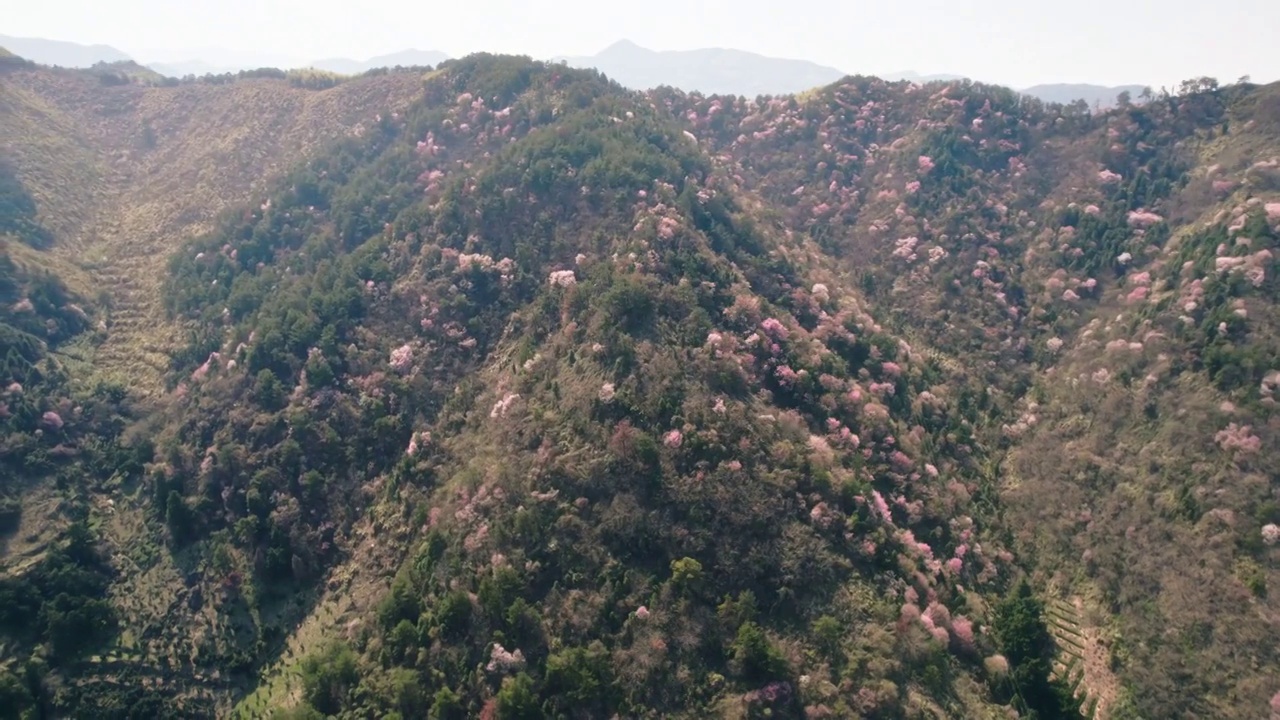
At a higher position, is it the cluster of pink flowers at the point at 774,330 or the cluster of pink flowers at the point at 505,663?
the cluster of pink flowers at the point at 774,330

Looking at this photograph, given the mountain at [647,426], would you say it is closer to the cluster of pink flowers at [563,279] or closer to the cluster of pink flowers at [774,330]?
the cluster of pink flowers at [563,279]

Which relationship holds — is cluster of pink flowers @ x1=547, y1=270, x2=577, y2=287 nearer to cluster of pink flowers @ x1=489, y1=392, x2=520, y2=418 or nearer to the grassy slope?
cluster of pink flowers @ x1=489, y1=392, x2=520, y2=418

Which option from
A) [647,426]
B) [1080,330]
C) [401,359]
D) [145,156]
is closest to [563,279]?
[401,359]

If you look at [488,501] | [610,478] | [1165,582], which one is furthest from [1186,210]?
[488,501]

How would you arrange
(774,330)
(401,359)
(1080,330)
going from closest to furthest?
(774,330)
(401,359)
(1080,330)

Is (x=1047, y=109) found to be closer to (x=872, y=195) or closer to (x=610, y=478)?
(x=872, y=195)

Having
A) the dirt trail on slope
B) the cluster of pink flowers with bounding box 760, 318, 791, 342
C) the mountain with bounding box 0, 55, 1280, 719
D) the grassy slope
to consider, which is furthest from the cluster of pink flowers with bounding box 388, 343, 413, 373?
the dirt trail on slope

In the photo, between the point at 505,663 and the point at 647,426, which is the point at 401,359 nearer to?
the point at 647,426

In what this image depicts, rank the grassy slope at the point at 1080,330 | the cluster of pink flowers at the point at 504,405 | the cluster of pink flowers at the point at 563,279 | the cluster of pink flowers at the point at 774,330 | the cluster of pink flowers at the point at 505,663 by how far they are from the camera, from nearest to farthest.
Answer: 1. the cluster of pink flowers at the point at 505,663
2. the grassy slope at the point at 1080,330
3. the cluster of pink flowers at the point at 504,405
4. the cluster of pink flowers at the point at 774,330
5. the cluster of pink flowers at the point at 563,279

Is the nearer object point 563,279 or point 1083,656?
point 1083,656

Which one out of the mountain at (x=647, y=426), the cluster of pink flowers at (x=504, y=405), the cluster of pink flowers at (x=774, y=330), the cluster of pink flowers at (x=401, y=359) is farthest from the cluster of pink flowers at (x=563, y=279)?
the cluster of pink flowers at (x=774, y=330)
